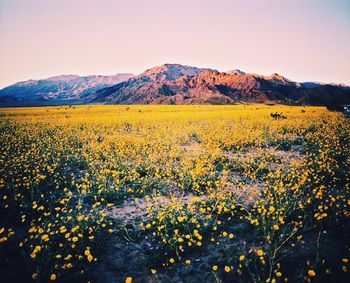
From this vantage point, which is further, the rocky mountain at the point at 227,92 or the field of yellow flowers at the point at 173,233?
the rocky mountain at the point at 227,92

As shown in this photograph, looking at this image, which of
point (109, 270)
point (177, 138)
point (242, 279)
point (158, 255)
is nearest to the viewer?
point (242, 279)

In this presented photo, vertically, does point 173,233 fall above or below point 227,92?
below

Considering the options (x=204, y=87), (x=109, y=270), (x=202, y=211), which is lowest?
(x=109, y=270)

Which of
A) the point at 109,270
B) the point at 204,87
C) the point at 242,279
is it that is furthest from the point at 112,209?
the point at 204,87

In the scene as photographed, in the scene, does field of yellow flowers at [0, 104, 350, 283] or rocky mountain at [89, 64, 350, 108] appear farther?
rocky mountain at [89, 64, 350, 108]

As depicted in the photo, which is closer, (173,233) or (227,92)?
(173,233)

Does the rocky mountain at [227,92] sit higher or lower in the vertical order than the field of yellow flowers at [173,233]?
higher

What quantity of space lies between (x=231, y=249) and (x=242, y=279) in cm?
65

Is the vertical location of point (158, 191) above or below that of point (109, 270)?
above

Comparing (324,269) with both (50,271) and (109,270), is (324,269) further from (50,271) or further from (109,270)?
(50,271)

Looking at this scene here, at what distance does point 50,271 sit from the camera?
11.6 feet

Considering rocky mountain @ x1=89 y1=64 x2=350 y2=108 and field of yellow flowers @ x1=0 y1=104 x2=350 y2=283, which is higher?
rocky mountain @ x1=89 y1=64 x2=350 y2=108

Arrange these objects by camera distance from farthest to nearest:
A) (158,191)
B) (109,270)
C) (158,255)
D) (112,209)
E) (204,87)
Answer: (204,87), (158,191), (112,209), (158,255), (109,270)

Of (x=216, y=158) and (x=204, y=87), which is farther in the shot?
(x=204, y=87)
